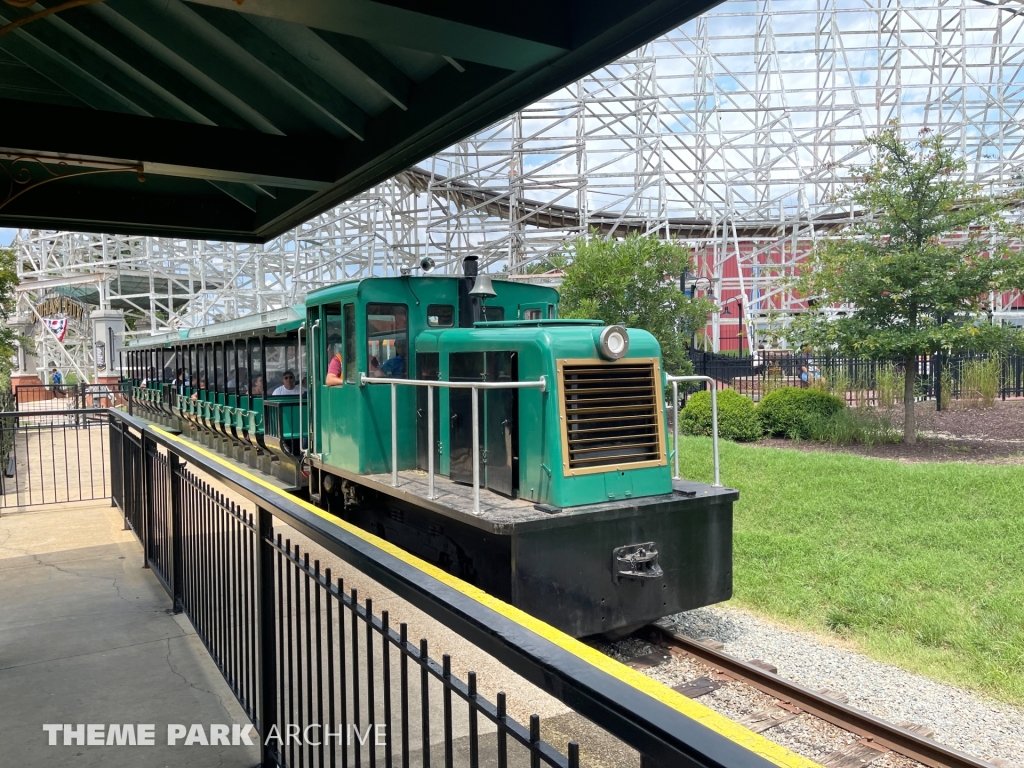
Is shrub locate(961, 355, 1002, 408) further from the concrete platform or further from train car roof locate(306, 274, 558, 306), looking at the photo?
the concrete platform

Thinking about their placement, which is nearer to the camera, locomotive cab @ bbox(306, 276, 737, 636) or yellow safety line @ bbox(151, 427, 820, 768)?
yellow safety line @ bbox(151, 427, 820, 768)

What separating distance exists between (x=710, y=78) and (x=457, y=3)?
94.1 feet

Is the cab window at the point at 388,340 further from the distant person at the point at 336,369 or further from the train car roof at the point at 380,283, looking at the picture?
the distant person at the point at 336,369

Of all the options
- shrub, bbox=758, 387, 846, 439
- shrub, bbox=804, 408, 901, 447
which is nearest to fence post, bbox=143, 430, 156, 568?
shrub, bbox=758, 387, 846, 439

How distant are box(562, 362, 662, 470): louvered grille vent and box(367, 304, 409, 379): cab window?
2261 millimetres

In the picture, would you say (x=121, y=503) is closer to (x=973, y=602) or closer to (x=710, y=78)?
(x=973, y=602)

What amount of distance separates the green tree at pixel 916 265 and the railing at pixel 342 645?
11080 millimetres

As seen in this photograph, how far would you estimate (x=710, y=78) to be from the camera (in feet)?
93.1

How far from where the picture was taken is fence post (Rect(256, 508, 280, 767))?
3.19m

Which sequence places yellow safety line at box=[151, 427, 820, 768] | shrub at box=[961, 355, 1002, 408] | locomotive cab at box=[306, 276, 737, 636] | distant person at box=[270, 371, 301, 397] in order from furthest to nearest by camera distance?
shrub at box=[961, 355, 1002, 408] < distant person at box=[270, 371, 301, 397] < locomotive cab at box=[306, 276, 737, 636] < yellow safety line at box=[151, 427, 820, 768]

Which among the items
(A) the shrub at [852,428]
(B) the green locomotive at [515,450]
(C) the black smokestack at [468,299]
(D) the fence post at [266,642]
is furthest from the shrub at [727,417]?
(D) the fence post at [266,642]

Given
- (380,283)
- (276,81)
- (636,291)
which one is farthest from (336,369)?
(636,291)

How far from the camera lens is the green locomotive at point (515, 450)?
5281 millimetres

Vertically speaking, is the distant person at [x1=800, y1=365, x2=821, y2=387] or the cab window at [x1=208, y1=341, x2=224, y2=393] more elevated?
the cab window at [x1=208, y1=341, x2=224, y2=393]
